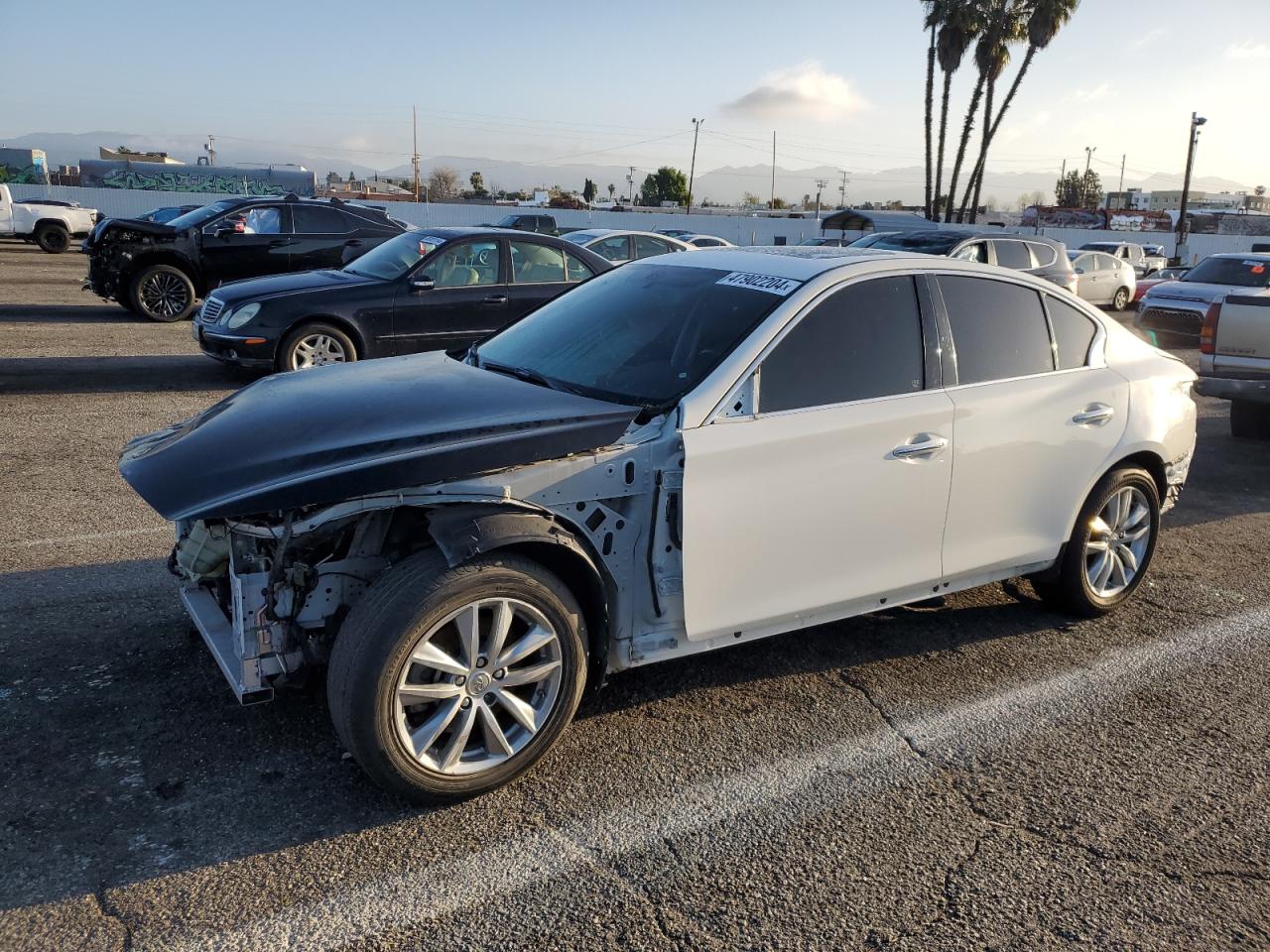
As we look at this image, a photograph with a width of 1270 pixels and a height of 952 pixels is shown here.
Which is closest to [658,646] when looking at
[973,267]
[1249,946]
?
[1249,946]

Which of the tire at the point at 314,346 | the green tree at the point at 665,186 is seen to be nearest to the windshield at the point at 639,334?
the tire at the point at 314,346

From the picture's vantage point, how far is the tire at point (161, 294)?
1422 centimetres

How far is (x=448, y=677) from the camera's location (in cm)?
312

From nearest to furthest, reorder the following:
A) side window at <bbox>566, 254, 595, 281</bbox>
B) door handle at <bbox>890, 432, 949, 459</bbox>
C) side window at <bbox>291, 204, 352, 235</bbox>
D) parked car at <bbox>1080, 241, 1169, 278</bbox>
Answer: door handle at <bbox>890, 432, 949, 459</bbox>
side window at <bbox>566, 254, 595, 281</bbox>
side window at <bbox>291, 204, 352, 235</bbox>
parked car at <bbox>1080, 241, 1169, 278</bbox>

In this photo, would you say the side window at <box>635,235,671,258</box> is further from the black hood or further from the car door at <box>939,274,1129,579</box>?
the black hood

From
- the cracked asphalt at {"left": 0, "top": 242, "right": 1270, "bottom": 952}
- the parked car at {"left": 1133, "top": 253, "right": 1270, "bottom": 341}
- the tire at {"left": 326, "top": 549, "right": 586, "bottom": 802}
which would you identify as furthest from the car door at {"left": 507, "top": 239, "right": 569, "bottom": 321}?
the parked car at {"left": 1133, "top": 253, "right": 1270, "bottom": 341}

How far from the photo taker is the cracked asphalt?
2.70 m

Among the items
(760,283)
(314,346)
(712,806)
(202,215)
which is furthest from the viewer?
(202,215)

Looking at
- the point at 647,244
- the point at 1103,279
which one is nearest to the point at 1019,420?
the point at 647,244

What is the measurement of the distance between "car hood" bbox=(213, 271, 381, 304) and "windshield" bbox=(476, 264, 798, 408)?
5673 mm

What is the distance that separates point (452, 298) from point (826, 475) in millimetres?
7089

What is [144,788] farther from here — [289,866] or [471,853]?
[471,853]

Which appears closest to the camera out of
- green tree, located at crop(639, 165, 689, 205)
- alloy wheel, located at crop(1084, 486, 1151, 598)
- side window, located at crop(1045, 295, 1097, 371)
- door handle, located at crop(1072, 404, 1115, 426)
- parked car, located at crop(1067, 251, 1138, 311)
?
door handle, located at crop(1072, 404, 1115, 426)

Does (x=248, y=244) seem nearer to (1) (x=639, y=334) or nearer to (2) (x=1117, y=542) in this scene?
(1) (x=639, y=334)
